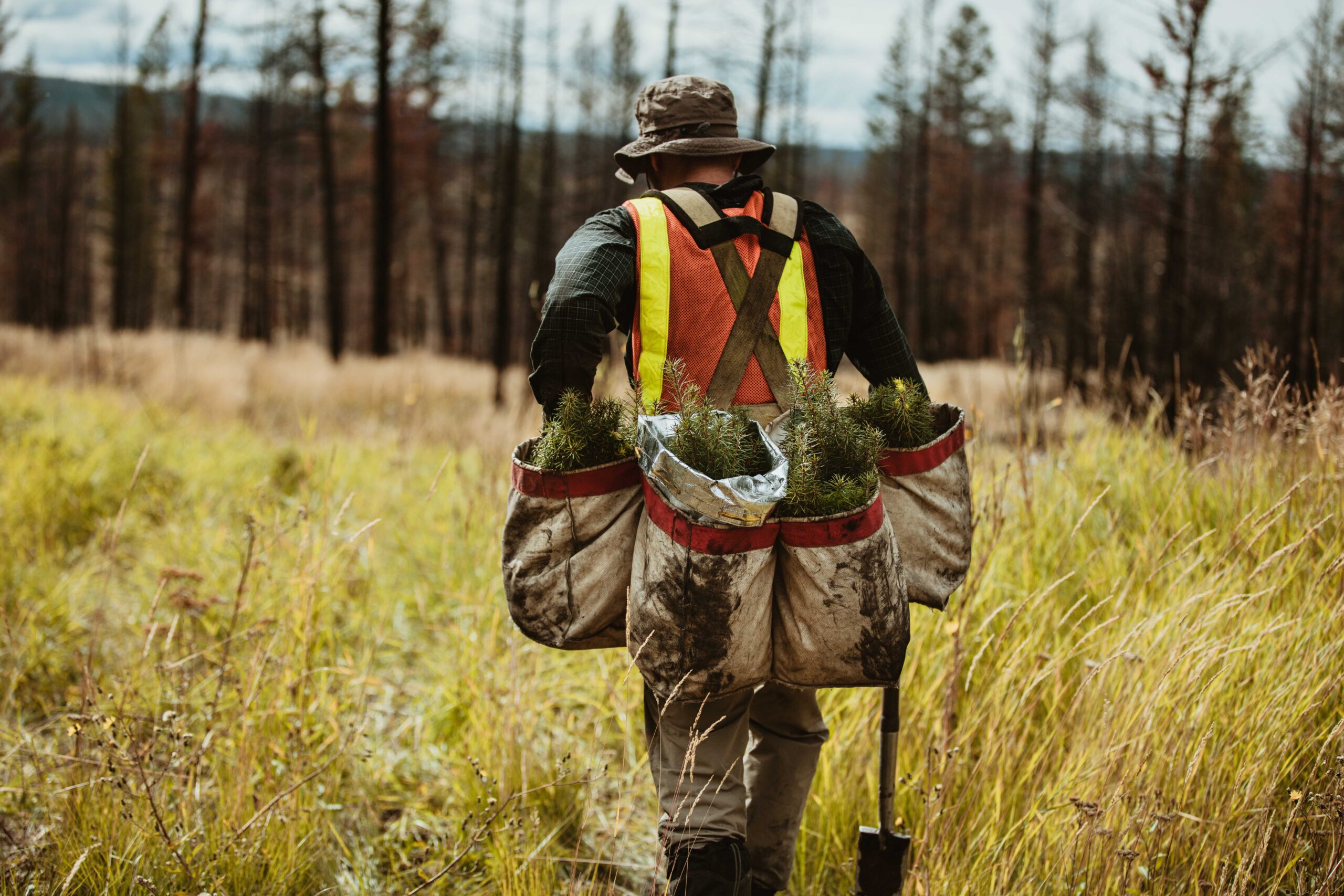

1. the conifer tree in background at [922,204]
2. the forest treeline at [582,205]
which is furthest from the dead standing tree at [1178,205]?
the conifer tree in background at [922,204]

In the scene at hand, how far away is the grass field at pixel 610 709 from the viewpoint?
198 cm

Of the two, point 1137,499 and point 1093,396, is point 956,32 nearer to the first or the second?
point 1093,396

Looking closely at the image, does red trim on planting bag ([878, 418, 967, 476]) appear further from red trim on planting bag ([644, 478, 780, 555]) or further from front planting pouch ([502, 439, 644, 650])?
front planting pouch ([502, 439, 644, 650])

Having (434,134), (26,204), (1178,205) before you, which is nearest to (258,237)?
(434,134)

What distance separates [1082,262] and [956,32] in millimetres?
10585

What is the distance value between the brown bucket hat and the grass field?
1.12 m

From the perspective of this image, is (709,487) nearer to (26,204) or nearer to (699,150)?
(699,150)

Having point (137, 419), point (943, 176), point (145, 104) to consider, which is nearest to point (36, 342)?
point (137, 419)

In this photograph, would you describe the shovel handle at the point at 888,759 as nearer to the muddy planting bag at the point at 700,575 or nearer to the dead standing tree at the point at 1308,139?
the muddy planting bag at the point at 700,575

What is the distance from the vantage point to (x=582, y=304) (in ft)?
5.77

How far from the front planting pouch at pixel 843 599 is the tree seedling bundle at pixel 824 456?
26mm

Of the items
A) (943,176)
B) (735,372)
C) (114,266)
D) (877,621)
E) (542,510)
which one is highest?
(943,176)

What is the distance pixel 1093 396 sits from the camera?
6.06 m

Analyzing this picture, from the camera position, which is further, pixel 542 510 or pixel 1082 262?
pixel 1082 262
